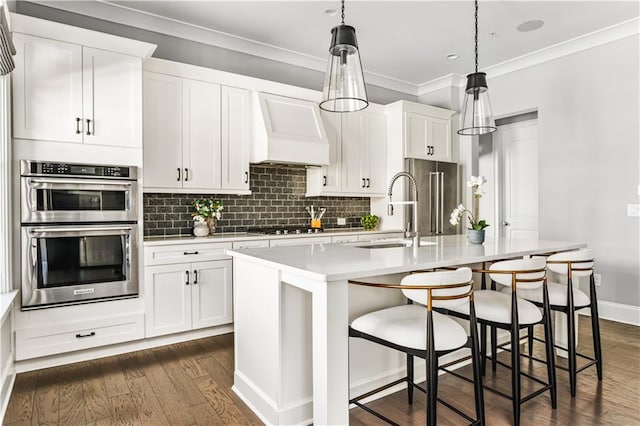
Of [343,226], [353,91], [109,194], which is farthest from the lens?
[343,226]

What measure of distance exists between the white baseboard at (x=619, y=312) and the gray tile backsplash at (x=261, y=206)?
291 cm

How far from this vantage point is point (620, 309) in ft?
13.1

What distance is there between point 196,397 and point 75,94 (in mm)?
2361

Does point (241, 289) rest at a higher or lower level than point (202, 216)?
lower

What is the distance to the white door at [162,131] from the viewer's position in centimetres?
351

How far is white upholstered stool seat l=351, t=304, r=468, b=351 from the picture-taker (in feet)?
5.82

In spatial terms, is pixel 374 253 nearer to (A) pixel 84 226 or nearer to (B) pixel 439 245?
(B) pixel 439 245

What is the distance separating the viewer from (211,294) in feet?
11.6

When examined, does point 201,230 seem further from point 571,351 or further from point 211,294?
point 571,351

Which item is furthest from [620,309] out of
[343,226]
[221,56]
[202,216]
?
[221,56]

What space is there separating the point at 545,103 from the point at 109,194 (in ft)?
15.4

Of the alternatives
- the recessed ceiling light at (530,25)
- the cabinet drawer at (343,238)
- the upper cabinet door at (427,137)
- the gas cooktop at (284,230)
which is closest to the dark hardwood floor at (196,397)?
the gas cooktop at (284,230)

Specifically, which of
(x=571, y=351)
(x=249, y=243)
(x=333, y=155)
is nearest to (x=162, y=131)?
(x=249, y=243)

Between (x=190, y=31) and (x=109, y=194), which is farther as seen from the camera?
(x=190, y=31)
